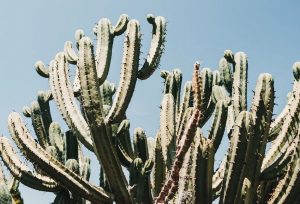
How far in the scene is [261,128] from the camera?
5.47 meters

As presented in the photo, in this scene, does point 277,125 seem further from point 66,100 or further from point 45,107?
point 45,107

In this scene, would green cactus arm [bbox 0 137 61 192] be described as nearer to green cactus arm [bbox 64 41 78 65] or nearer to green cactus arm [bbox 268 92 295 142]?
green cactus arm [bbox 64 41 78 65]

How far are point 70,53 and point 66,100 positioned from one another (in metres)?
1.31

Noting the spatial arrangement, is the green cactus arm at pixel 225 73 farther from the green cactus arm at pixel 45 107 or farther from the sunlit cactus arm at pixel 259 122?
the green cactus arm at pixel 45 107

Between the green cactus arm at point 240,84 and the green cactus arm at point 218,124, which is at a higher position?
the green cactus arm at point 240,84

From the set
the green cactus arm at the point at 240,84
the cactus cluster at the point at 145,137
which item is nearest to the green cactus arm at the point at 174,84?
the cactus cluster at the point at 145,137

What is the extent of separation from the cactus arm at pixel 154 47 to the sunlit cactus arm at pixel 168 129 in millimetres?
790

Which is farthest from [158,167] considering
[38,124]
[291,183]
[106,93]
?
[38,124]

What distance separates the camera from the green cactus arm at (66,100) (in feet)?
20.4

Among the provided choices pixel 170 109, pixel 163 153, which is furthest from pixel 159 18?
pixel 163 153

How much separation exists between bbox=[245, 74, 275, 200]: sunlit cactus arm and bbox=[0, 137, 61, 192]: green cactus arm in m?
2.55

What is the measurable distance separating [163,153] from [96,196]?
100cm

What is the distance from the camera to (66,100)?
647 centimetres

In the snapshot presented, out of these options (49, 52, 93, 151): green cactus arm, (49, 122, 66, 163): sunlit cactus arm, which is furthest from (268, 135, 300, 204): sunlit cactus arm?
(49, 122, 66, 163): sunlit cactus arm
